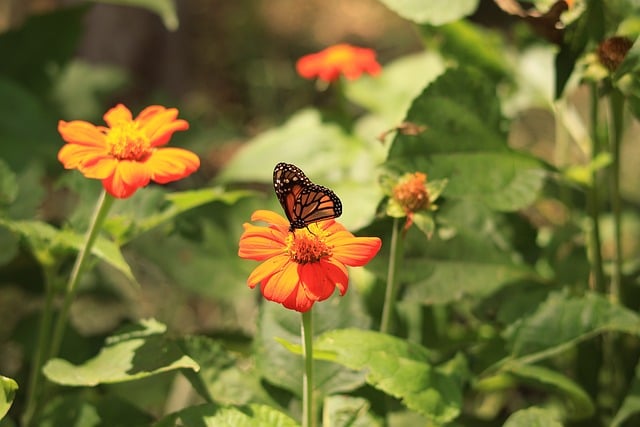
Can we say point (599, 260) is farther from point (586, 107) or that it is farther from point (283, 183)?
Answer: point (586, 107)

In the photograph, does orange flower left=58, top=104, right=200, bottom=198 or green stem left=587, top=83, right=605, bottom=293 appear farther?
green stem left=587, top=83, right=605, bottom=293

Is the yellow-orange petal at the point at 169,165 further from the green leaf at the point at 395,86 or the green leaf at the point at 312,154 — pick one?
the green leaf at the point at 395,86

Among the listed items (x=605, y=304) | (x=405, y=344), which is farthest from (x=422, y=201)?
(x=605, y=304)

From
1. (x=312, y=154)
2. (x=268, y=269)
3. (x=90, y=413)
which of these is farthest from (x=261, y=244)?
(x=312, y=154)

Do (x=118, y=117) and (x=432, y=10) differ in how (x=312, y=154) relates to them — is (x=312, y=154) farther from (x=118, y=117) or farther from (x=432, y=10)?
(x=118, y=117)

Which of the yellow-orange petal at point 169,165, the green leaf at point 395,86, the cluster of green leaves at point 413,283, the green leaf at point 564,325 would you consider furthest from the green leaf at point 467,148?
the green leaf at point 395,86

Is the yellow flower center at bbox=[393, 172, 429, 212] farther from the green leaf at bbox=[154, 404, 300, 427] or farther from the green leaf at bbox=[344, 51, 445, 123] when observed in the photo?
the green leaf at bbox=[344, 51, 445, 123]

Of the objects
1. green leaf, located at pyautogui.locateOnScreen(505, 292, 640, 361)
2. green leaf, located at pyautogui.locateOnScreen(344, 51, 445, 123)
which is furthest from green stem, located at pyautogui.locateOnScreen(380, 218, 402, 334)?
green leaf, located at pyautogui.locateOnScreen(344, 51, 445, 123)
